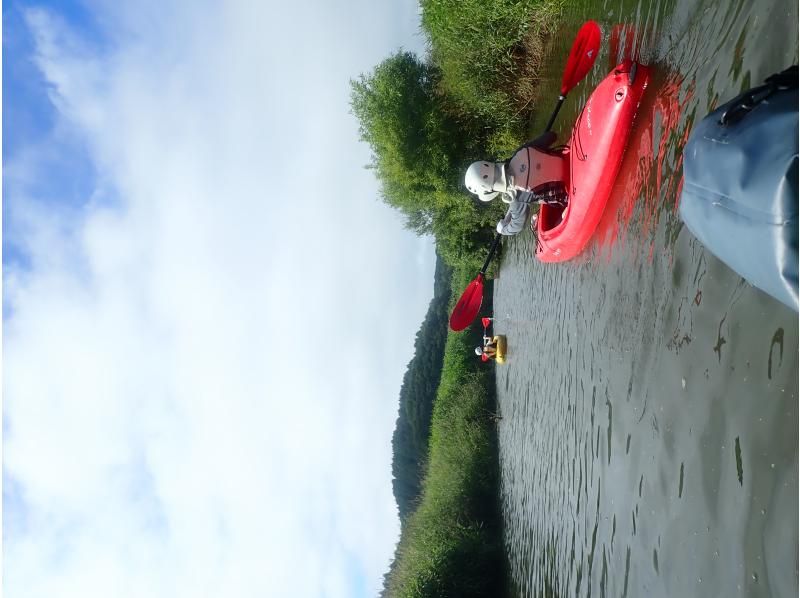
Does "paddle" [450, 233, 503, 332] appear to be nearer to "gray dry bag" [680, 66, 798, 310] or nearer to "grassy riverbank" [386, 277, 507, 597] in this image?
"grassy riverbank" [386, 277, 507, 597]

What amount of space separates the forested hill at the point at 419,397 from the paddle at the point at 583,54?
1043cm

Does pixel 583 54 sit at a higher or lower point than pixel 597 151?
higher

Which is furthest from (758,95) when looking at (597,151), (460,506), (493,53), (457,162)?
(460,506)

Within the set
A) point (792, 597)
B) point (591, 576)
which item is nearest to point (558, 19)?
point (591, 576)

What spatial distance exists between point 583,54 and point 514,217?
5.50ft

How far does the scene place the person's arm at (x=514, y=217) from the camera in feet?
19.2

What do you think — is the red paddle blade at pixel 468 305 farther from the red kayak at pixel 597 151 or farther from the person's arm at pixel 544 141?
the person's arm at pixel 544 141

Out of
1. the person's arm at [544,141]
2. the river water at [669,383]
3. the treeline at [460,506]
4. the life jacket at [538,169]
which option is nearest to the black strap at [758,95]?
the river water at [669,383]

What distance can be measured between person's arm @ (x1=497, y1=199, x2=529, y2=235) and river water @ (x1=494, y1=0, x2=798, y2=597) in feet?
2.39

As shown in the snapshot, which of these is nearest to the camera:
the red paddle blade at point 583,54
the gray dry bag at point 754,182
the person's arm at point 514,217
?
the gray dry bag at point 754,182

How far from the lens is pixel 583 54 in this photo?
519 cm

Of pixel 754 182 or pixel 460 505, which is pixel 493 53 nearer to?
pixel 754 182

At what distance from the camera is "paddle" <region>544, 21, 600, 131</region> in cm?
502

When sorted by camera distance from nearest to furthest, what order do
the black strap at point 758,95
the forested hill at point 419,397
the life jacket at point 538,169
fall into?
the black strap at point 758,95, the life jacket at point 538,169, the forested hill at point 419,397
